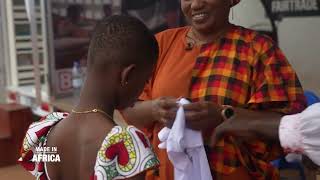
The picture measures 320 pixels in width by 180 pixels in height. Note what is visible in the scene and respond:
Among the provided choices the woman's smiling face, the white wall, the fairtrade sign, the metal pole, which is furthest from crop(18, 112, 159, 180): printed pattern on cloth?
the metal pole

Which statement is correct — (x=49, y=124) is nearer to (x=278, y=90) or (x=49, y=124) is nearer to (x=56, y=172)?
(x=56, y=172)

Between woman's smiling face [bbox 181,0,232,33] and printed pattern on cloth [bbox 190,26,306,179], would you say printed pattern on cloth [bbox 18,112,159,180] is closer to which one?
printed pattern on cloth [bbox 190,26,306,179]

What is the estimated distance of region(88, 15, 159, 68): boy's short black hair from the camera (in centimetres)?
136

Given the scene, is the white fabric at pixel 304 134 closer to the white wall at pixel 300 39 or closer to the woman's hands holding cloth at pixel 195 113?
the woman's hands holding cloth at pixel 195 113

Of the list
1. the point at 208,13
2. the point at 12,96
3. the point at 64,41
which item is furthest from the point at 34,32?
the point at 208,13

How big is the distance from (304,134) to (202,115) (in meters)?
0.33

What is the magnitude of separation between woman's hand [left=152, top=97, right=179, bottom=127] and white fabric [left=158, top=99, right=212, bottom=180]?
0.07 ft

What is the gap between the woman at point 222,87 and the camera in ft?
5.62

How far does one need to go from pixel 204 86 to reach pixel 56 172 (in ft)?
2.02

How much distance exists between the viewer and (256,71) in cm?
173

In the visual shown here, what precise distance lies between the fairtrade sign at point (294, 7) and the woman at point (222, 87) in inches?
55.5

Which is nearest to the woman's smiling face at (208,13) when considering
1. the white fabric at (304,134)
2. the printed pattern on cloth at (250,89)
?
the printed pattern on cloth at (250,89)

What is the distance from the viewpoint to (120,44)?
135 centimetres

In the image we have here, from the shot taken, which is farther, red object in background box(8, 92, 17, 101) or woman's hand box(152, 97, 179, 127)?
red object in background box(8, 92, 17, 101)
